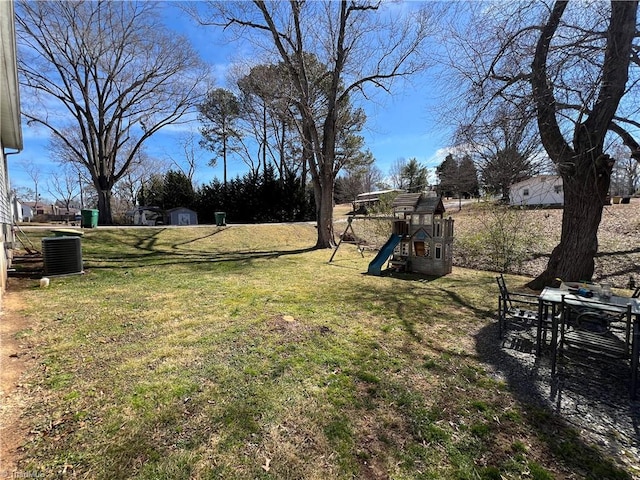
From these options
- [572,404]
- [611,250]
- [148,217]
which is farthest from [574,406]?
[148,217]

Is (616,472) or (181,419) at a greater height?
(181,419)

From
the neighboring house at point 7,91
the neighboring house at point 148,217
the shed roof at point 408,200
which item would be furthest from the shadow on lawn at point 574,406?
the neighboring house at point 148,217

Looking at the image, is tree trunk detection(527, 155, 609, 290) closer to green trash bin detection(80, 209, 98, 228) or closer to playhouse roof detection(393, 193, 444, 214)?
playhouse roof detection(393, 193, 444, 214)

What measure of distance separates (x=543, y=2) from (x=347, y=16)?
8.08 metres

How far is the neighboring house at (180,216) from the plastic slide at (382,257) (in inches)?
772

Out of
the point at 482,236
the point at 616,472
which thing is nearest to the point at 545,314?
the point at 616,472

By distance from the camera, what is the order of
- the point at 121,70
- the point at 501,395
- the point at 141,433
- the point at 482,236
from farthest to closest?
the point at 121,70
the point at 482,236
the point at 501,395
the point at 141,433

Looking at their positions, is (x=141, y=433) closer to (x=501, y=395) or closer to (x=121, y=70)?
(x=501, y=395)

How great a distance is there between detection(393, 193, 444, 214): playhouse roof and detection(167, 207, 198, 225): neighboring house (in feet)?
65.2

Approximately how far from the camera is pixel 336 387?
2.76m

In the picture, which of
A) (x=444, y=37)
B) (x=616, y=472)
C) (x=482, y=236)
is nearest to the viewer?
(x=616, y=472)

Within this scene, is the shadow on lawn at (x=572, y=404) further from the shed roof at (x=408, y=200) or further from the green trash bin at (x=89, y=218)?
the green trash bin at (x=89, y=218)

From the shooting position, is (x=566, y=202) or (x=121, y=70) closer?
(x=566, y=202)

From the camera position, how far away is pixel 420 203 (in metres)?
8.50
